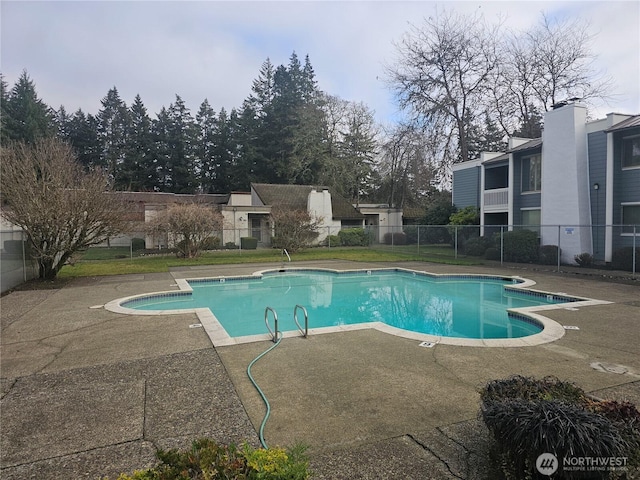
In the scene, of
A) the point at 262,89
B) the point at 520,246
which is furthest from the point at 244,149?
the point at 520,246

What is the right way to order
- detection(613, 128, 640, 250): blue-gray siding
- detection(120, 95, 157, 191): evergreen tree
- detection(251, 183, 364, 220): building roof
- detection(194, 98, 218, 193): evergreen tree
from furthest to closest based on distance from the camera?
1. detection(194, 98, 218, 193): evergreen tree
2. detection(120, 95, 157, 191): evergreen tree
3. detection(251, 183, 364, 220): building roof
4. detection(613, 128, 640, 250): blue-gray siding

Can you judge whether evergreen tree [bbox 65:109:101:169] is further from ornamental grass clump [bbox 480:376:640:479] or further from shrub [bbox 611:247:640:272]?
ornamental grass clump [bbox 480:376:640:479]

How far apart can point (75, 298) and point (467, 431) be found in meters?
9.84

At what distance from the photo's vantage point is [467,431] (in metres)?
3.22

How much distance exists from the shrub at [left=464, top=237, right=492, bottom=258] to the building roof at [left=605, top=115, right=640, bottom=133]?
6.74 m

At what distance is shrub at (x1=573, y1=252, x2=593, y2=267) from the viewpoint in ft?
51.7

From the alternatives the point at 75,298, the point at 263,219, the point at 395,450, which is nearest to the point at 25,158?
the point at 75,298

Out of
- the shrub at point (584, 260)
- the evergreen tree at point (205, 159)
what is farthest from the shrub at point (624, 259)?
the evergreen tree at point (205, 159)

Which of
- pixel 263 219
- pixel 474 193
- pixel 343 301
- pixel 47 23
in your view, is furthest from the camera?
pixel 263 219

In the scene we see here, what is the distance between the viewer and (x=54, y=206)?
11375 millimetres

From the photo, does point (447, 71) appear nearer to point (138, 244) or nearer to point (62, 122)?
point (138, 244)

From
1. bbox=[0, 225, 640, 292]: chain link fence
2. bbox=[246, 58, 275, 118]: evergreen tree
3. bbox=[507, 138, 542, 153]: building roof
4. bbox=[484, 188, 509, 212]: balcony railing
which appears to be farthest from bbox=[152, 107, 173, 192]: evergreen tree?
bbox=[507, 138, 542, 153]: building roof

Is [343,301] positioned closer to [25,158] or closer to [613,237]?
[25,158]

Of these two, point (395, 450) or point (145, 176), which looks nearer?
point (395, 450)
